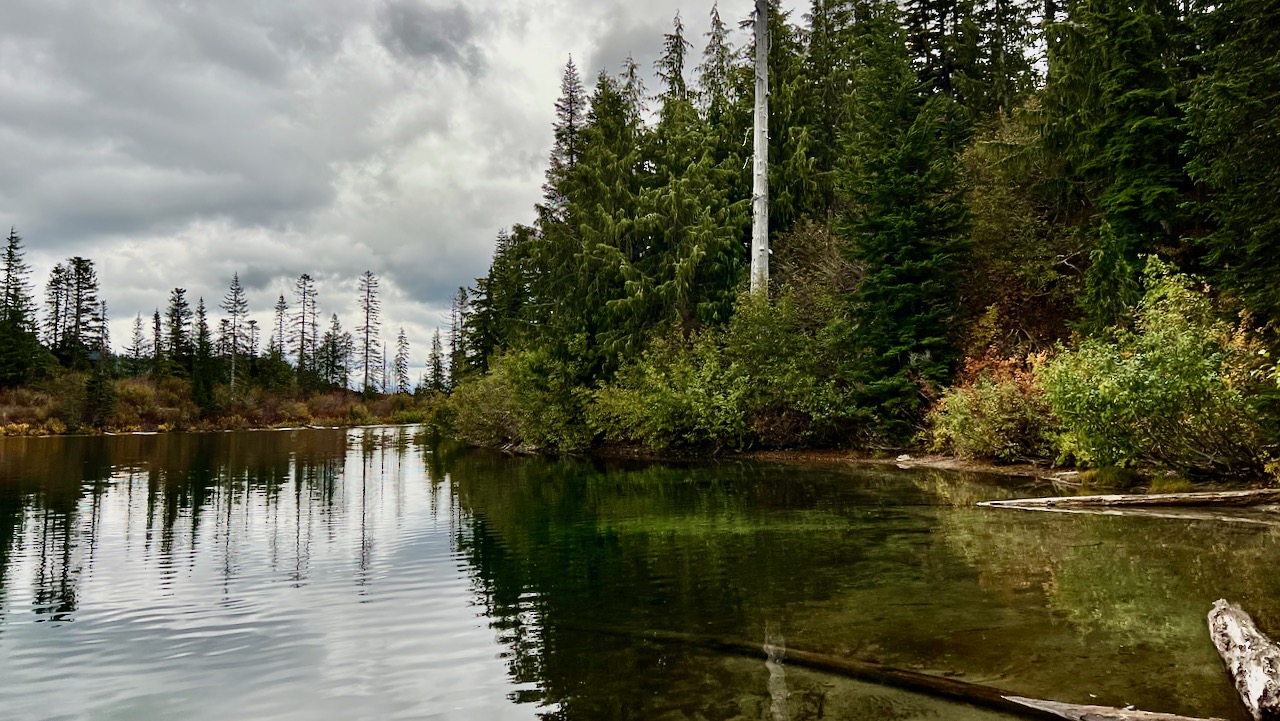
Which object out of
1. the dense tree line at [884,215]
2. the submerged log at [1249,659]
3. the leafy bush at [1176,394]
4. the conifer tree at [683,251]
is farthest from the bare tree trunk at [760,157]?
the submerged log at [1249,659]

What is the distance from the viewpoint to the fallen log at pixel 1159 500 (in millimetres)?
11531

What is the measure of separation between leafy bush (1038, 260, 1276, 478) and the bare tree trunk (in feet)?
45.0

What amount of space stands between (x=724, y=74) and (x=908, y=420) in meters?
20.9

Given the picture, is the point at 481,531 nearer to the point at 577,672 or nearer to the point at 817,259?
the point at 577,672

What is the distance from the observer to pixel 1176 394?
1231cm

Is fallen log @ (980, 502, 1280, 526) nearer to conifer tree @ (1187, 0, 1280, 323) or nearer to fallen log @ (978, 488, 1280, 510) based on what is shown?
fallen log @ (978, 488, 1280, 510)

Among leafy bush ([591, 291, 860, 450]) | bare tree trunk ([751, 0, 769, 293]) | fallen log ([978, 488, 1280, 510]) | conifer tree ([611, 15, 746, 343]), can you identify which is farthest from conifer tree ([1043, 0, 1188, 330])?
conifer tree ([611, 15, 746, 343])

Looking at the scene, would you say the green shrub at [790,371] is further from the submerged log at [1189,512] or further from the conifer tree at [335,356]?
the conifer tree at [335,356]

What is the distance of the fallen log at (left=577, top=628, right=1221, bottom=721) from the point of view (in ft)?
13.8

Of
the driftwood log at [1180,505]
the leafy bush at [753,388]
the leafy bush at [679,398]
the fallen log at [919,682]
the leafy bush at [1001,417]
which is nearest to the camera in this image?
the fallen log at [919,682]

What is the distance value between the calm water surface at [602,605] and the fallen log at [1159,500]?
1.06 m

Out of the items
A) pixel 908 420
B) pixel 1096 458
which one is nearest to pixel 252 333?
pixel 908 420

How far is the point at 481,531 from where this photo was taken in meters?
12.8

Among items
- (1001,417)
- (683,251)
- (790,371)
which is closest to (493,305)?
(683,251)
